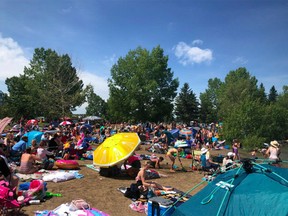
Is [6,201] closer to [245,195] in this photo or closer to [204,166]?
[245,195]

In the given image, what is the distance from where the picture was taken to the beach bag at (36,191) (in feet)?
22.1

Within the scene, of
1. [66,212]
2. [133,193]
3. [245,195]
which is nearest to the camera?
[245,195]

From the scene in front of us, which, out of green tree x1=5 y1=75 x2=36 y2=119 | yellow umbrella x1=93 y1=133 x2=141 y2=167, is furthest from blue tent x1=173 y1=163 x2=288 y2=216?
green tree x1=5 y1=75 x2=36 y2=119

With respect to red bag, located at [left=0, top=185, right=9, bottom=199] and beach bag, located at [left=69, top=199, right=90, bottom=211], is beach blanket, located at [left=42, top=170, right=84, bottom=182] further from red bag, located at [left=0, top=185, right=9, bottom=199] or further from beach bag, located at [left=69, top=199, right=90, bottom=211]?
red bag, located at [left=0, top=185, right=9, bottom=199]

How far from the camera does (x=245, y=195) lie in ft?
14.0

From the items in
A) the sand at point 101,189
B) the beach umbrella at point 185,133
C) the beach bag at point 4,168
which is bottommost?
the sand at point 101,189

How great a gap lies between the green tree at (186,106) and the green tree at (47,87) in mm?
18484

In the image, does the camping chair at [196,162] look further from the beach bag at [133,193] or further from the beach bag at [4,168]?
the beach bag at [4,168]

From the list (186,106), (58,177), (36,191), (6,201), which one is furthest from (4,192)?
(186,106)

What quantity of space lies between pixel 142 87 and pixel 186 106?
35.6ft

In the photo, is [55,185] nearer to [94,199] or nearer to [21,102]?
[94,199]

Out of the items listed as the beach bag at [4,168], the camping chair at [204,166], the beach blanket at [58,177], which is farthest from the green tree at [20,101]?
the beach bag at [4,168]

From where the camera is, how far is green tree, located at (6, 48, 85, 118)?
3253 cm

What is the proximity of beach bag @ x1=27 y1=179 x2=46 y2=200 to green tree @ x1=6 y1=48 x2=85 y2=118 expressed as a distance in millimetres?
25372
